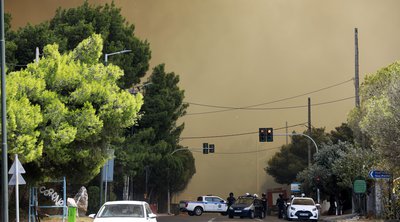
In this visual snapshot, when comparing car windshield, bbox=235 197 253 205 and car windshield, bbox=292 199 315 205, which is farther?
car windshield, bbox=235 197 253 205

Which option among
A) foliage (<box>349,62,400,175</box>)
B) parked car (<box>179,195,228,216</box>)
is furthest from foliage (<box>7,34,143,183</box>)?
parked car (<box>179,195,228,216</box>)

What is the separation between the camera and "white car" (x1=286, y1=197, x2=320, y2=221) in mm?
41250

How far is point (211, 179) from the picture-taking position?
9419cm

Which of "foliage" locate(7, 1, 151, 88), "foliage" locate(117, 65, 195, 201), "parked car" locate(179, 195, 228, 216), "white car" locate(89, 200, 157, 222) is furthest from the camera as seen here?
"parked car" locate(179, 195, 228, 216)

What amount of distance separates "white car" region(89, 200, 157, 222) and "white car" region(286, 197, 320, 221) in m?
22.2

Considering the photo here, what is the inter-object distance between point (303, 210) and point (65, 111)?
820 inches

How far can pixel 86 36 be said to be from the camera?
44.1m

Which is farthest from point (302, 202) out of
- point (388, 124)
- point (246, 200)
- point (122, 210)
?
point (122, 210)

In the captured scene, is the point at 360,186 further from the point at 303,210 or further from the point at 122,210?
the point at 122,210

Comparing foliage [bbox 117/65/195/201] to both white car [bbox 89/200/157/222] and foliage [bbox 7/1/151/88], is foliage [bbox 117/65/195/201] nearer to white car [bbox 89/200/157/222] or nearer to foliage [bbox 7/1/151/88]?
foliage [bbox 7/1/151/88]

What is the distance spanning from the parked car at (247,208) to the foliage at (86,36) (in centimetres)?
1212

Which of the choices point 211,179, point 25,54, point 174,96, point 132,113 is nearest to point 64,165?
point 132,113

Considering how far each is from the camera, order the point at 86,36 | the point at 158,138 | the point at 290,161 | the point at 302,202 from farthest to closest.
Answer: the point at 290,161, the point at 158,138, the point at 86,36, the point at 302,202

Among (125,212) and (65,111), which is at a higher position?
(65,111)
